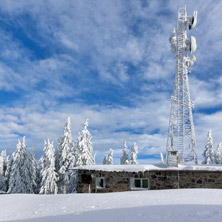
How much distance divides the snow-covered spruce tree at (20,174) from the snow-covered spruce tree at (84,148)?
1008cm

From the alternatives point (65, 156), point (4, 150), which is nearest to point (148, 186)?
point (65, 156)

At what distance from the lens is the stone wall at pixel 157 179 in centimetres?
1473

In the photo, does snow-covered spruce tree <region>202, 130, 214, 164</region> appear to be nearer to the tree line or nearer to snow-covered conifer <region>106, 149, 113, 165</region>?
snow-covered conifer <region>106, 149, 113, 165</region>

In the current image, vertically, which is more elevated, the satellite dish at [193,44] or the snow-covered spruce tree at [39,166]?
the satellite dish at [193,44]

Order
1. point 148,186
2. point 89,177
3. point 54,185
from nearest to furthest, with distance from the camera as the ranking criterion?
point 148,186
point 89,177
point 54,185

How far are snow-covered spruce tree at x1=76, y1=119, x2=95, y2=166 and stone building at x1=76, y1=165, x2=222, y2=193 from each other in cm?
1378

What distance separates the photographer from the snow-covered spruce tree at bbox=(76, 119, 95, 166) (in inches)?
1206

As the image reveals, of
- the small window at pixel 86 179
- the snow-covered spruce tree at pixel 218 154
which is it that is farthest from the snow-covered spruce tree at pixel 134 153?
the small window at pixel 86 179

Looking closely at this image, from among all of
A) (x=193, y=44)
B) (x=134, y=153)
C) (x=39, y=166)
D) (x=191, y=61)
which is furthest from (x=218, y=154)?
(x=39, y=166)

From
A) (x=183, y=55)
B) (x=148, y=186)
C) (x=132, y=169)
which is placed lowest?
(x=148, y=186)

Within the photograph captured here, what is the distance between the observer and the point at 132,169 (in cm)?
1538

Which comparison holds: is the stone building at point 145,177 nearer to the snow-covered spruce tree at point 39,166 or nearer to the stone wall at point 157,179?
the stone wall at point 157,179

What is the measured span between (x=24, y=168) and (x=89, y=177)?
21946 millimetres

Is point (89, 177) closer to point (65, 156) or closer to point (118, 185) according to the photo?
point (118, 185)
